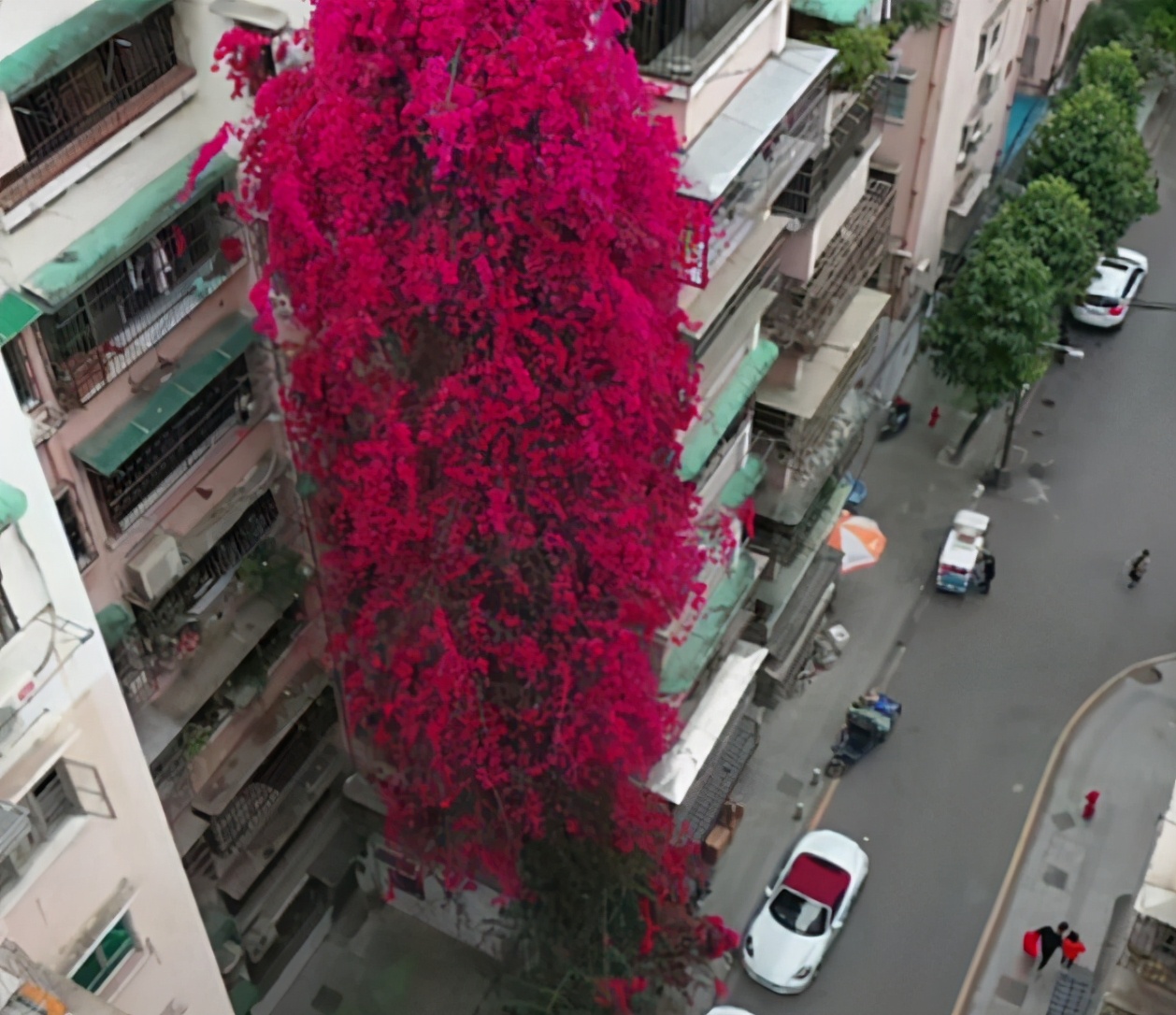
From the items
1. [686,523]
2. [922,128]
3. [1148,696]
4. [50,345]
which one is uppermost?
[922,128]

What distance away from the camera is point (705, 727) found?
27922 mm

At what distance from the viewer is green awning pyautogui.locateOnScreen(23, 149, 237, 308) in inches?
696

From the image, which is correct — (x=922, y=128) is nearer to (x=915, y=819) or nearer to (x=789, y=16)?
(x=789, y=16)

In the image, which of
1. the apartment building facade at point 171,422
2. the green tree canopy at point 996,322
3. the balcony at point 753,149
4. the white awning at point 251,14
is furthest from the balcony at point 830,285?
the white awning at point 251,14

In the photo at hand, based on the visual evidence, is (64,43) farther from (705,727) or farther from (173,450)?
(705,727)

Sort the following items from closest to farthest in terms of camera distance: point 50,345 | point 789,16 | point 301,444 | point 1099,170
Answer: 1. point 50,345
2. point 301,444
3. point 789,16
4. point 1099,170

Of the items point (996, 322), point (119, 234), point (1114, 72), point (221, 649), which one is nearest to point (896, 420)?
point (996, 322)

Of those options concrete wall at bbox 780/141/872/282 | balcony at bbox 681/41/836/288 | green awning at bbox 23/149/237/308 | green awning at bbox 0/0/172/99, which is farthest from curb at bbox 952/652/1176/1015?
green awning at bbox 0/0/172/99

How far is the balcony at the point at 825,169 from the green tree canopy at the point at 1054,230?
10.1m

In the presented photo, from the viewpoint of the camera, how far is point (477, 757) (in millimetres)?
22672

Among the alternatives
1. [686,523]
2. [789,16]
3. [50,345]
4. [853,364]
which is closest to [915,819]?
[853,364]

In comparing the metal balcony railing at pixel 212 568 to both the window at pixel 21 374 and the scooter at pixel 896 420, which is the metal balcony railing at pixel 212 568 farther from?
the scooter at pixel 896 420

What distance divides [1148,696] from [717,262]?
18.9m

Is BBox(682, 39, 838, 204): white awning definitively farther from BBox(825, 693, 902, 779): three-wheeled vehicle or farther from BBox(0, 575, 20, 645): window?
BBox(825, 693, 902, 779): three-wheeled vehicle
